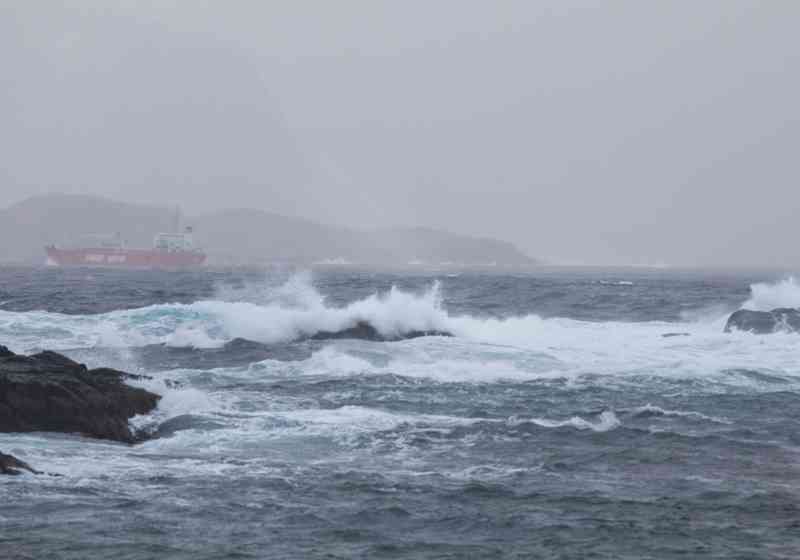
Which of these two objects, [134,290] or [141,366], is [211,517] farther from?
[134,290]

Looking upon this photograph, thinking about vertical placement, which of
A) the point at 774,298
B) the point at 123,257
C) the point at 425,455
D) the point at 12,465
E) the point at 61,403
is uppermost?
the point at 123,257

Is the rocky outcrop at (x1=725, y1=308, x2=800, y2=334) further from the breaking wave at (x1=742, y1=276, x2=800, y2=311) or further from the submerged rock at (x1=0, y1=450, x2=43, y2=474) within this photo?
the submerged rock at (x1=0, y1=450, x2=43, y2=474)

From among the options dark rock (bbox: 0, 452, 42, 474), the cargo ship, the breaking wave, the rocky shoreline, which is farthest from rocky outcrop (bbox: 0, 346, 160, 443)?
the cargo ship

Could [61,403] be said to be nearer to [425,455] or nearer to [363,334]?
[425,455]

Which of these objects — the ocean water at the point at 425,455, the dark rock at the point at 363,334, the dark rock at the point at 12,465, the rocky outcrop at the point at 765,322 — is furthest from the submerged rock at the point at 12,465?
the rocky outcrop at the point at 765,322

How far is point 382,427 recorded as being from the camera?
57.6 ft

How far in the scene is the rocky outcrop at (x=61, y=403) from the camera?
16.3m

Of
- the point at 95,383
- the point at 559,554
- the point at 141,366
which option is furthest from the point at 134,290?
the point at 559,554

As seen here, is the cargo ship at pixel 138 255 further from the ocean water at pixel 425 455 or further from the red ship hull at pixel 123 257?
the ocean water at pixel 425 455

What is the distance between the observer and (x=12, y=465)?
1359cm

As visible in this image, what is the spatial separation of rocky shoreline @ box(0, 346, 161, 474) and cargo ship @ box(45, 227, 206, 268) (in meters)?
130

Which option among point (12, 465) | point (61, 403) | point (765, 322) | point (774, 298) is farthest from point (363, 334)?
point (774, 298)

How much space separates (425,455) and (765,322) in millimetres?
23742

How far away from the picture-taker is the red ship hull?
481 ft
